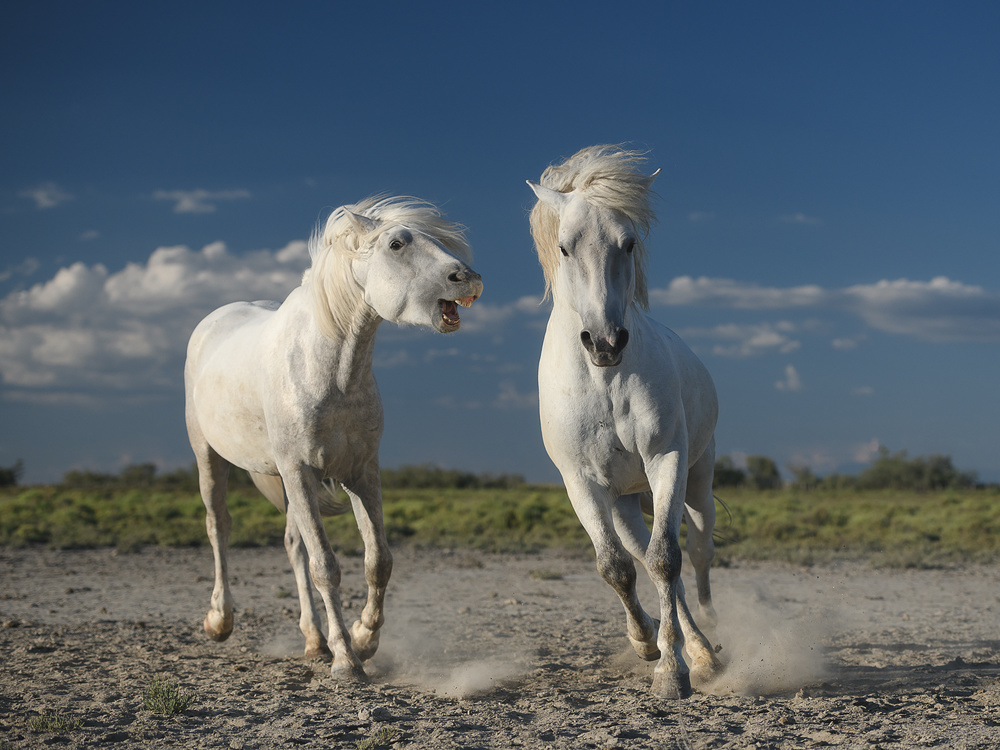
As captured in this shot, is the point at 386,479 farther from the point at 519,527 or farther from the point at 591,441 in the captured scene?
the point at 591,441

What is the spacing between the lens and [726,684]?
5055mm

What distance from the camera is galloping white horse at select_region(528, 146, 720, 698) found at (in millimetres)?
4617

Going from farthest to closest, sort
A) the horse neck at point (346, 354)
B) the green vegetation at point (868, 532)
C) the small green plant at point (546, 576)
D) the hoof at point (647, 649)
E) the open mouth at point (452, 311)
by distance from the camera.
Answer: the green vegetation at point (868, 532), the small green plant at point (546, 576), the horse neck at point (346, 354), the open mouth at point (452, 311), the hoof at point (647, 649)

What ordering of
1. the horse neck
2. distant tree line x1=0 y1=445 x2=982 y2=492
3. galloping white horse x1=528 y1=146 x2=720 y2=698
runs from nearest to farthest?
galloping white horse x1=528 y1=146 x2=720 y2=698
the horse neck
distant tree line x1=0 y1=445 x2=982 y2=492

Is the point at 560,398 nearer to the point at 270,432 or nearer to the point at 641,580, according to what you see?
the point at 270,432

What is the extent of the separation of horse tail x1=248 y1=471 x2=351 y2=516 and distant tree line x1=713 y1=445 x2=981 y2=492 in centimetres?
3359

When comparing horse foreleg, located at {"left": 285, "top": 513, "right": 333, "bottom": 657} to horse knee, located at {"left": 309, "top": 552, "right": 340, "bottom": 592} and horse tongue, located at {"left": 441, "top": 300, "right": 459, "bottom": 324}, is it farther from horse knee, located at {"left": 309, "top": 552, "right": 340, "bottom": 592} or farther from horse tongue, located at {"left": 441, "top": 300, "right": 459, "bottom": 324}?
horse tongue, located at {"left": 441, "top": 300, "right": 459, "bottom": 324}

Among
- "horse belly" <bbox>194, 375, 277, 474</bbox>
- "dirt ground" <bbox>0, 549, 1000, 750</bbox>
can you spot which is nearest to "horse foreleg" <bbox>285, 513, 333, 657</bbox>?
"dirt ground" <bbox>0, 549, 1000, 750</bbox>

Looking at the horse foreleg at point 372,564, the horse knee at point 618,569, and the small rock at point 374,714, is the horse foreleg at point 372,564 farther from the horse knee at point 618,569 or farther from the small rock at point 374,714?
the horse knee at point 618,569

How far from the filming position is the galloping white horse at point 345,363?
5.31 meters

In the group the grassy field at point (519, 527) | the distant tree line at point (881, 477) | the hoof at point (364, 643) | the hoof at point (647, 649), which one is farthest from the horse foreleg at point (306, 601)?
the distant tree line at point (881, 477)

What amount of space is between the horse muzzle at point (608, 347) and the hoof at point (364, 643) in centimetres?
285

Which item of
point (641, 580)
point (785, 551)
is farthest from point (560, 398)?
point (785, 551)

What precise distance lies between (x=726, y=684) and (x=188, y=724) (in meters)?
3.10
